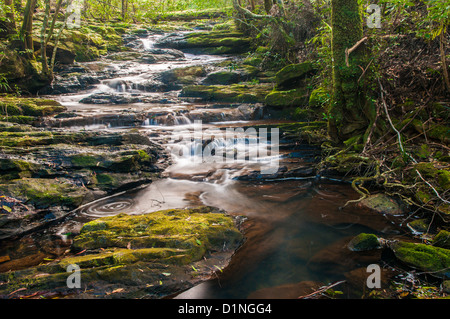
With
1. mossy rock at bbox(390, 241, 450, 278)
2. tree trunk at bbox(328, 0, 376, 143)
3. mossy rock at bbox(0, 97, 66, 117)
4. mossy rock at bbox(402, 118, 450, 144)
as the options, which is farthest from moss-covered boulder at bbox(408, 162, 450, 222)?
mossy rock at bbox(0, 97, 66, 117)

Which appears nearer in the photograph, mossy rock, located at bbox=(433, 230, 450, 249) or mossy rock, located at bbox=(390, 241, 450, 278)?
mossy rock, located at bbox=(390, 241, 450, 278)

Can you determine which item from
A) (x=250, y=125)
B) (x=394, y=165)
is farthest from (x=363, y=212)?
(x=250, y=125)

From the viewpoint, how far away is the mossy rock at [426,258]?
2820 mm

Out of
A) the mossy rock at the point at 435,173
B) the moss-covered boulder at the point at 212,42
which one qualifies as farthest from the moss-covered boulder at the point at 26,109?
the moss-covered boulder at the point at 212,42

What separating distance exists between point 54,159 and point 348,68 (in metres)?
6.09

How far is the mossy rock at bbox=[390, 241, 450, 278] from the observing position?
2.82 m

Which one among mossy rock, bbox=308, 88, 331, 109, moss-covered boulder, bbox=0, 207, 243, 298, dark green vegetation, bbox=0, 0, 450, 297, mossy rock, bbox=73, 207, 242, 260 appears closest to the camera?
moss-covered boulder, bbox=0, 207, 243, 298

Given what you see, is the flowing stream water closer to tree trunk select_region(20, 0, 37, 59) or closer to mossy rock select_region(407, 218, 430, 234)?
mossy rock select_region(407, 218, 430, 234)

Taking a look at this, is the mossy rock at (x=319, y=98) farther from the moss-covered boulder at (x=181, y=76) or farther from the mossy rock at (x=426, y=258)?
the moss-covered boulder at (x=181, y=76)

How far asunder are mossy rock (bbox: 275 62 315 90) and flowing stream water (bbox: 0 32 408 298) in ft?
9.70

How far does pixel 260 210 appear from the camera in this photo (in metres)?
4.65

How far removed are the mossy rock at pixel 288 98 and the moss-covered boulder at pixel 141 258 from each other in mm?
6296
